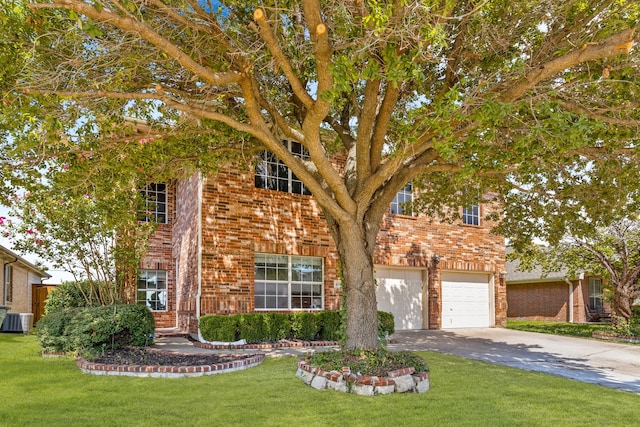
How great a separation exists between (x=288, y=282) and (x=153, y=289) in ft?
16.3

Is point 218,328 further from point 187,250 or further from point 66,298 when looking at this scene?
point 66,298

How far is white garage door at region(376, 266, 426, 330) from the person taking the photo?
16719 mm

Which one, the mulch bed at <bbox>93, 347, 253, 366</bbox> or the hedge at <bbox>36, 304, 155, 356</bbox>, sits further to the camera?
the hedge at <bbox>36, 304, 155, 356</bbox>

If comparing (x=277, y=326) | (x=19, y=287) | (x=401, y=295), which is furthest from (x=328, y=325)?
(x=19, y=287)

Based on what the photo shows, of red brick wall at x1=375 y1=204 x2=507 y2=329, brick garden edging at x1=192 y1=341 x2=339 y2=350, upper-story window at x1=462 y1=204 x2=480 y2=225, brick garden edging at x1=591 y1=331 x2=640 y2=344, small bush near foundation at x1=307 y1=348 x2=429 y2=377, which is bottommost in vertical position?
brick garden edging at x1=591 y1=331 x2=640 y2=344

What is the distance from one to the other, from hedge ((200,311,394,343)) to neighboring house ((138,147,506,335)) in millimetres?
775

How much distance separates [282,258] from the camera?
1462 cm

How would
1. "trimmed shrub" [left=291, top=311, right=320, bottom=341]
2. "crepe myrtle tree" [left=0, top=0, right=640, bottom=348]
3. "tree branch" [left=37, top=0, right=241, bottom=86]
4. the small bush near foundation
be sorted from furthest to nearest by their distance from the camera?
1. "trimmed shrub" [left=291, top=311, right=320, bottom=341]
2. the small bush near foundation
3. "crepe myrtle tree" [left=0, top=0, right=640, bottom=348]
4. "tree branch" [left=37, top=0, right=241, bottom=86]

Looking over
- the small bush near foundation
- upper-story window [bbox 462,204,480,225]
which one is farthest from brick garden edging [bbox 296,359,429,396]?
upper-story window [bbox 462,204,480,225]

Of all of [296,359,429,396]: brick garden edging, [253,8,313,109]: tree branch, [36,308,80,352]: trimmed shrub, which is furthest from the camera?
[36,308,80,352]: trimmed shrub

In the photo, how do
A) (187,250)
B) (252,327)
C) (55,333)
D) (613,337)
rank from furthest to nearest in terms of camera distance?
(613,337), (187,250), (252,327), (55,333)

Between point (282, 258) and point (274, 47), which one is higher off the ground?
point (274, 47)

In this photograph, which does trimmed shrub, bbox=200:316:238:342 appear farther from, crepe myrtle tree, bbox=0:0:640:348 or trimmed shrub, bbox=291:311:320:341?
crepe myrtle tree, bbox=0:0:640:348

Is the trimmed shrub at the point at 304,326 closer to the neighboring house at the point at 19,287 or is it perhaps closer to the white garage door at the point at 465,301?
the white garage door at the point at 465,301
